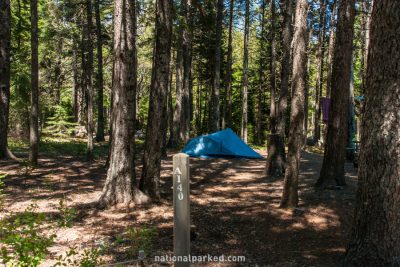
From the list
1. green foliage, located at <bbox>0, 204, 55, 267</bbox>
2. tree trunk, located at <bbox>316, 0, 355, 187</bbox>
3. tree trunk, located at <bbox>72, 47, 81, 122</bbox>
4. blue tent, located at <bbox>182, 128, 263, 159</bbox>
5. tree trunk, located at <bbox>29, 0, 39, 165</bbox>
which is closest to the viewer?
green foliage, located at <bbox>0, 204, 55, 267</bbox>

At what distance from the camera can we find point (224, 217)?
8047 mm

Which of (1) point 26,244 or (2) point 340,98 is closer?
(1) point 26,244

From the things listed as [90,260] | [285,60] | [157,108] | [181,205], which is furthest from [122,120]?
[285,60]

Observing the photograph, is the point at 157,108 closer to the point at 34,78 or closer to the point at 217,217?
the point at 217,217

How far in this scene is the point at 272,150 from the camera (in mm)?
12328

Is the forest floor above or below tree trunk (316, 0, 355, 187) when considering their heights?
below

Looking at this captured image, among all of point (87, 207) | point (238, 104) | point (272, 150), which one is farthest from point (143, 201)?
point (238, 104)

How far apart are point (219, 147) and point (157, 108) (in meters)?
9.35

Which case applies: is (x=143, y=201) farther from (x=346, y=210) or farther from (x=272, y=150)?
(x=272, y=150)

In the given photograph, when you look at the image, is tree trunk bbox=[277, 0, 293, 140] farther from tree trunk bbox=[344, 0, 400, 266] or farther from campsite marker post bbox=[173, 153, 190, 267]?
campsite marker post bbox=[173, 153, 190, 267]

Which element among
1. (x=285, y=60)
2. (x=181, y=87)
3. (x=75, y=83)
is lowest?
(x=285, y=60)

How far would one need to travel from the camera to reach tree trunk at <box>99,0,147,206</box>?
332 inches

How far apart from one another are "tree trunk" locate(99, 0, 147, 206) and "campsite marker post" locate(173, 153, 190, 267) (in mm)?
5126

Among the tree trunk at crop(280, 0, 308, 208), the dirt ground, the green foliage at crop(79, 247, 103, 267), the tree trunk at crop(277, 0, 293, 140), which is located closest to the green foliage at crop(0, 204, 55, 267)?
the green foliage at crop(79, 247, 103, 267)
